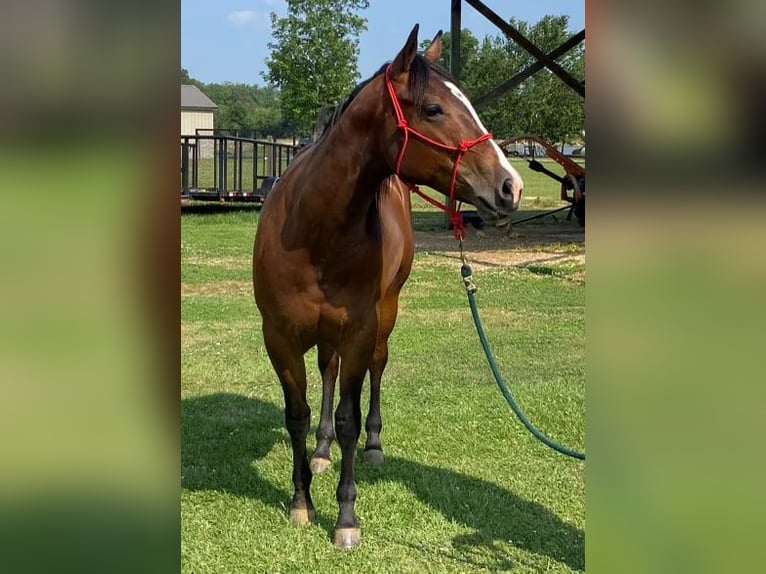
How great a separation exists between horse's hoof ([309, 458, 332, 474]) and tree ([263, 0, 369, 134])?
3171 cm

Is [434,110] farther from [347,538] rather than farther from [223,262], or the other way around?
[223,262]

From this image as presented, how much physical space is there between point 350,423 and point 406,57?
1.87 meters

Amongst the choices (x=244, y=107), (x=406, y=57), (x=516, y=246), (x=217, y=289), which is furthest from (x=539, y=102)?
(x=244, y=107)

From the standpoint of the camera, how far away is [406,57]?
9.66ft

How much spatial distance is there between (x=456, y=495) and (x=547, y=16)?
1456 inches

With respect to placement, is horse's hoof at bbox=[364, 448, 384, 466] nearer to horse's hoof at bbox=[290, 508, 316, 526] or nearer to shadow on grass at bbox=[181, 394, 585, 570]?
shadow on grass at bbox=[181, 394, 585, 570]

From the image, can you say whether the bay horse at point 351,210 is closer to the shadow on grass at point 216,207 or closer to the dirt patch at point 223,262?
the dirt patch at point 223,262

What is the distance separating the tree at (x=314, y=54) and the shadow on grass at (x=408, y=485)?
1222 inches

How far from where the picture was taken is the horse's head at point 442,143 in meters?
2.80

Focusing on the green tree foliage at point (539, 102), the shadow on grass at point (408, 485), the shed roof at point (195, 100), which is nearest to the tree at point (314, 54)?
the green tree foliage at point (539, 102)
